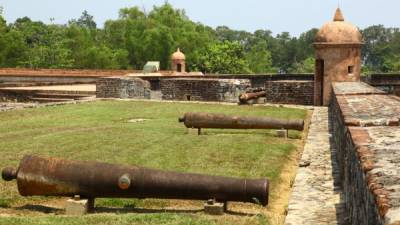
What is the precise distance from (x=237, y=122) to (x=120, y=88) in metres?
12.6

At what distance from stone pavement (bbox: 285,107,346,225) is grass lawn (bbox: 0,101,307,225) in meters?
0.31

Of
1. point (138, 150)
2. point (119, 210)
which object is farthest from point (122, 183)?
point (138, 150)

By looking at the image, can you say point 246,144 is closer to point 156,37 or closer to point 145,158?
point 145,158

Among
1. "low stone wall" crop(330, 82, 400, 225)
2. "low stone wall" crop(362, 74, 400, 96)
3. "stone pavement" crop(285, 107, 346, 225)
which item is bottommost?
"stone pavement" crop(285, 107, 346, 225)

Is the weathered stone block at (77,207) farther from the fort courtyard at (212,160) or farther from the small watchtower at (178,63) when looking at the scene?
the small watchtower at (178,63)

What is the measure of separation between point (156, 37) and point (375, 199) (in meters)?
54.9

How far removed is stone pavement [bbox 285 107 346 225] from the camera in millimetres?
5854

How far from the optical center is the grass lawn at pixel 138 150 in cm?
597

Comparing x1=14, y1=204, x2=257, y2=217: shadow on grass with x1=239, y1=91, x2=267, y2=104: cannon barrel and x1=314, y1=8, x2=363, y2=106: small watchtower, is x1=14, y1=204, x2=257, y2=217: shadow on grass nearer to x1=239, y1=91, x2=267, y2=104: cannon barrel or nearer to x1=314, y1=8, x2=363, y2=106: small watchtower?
x1=239, y1=91, x2=267, y2=104: cannon barrel

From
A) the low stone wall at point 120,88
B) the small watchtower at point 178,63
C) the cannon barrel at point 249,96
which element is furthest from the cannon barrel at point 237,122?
the small watchtower at point 178,63

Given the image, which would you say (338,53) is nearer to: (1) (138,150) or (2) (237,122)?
(2) (237,122)

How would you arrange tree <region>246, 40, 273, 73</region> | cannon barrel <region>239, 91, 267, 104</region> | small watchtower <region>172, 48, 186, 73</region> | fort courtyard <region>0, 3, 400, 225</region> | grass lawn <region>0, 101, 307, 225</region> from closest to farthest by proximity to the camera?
fort courtyard <region>0, 3, 400, 225</region>
grass lawn <region>0, 101, 307, 225</region>
cannon barrel <region>239, 91, 267, 104</region>
small watchtower <region>172, 48, 186, 73</region>
tree <region>246, 40, 273, 73</region>

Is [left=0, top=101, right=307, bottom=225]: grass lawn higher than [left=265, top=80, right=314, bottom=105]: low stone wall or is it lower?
lower

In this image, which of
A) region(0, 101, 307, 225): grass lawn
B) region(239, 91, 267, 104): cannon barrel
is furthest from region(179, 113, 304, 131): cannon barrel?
region(239, 91, 267, 104): cannon barrel
